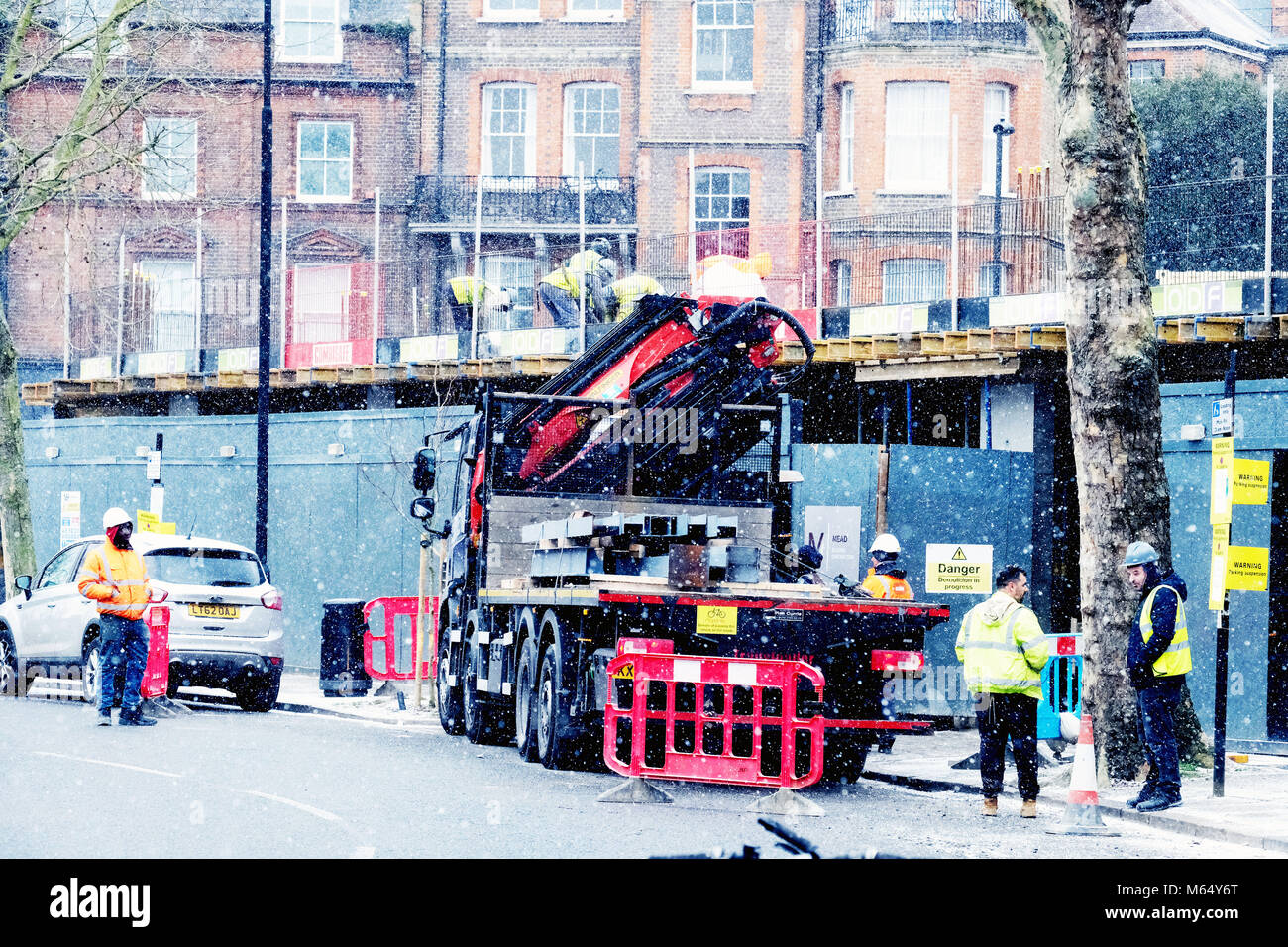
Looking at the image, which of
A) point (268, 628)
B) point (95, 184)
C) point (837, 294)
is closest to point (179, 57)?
point (95, 184)

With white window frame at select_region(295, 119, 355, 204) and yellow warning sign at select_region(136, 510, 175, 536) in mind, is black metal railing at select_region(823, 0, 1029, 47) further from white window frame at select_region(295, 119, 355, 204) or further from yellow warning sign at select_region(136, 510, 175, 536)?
yellow warning sign at select_region(136, 510, 175, 536)

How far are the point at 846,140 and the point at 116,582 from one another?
29.2 metres

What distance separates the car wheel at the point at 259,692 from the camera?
66.1ft

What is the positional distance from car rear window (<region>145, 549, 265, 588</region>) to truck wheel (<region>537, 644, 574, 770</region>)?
17.4ft

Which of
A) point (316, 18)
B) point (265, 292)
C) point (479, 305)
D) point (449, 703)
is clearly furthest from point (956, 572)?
point (316, 18)

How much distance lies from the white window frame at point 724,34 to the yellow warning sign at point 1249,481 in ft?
99.6

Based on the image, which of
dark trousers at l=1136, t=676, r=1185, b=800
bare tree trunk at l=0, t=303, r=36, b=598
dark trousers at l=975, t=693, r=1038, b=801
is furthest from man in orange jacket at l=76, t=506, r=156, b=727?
bare tree trunk at l=0, t=303, r=36, b=598

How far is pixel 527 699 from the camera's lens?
15875mm

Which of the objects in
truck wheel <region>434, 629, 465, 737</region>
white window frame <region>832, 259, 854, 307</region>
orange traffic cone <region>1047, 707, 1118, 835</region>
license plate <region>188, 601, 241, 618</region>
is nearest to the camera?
orange traffic cone <region>1047, 707, 1118, 835</region>

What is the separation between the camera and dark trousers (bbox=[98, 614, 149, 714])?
16875 mm

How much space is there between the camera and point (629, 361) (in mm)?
16984

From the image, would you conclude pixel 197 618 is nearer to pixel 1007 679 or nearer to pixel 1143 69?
pixel 1007 679
